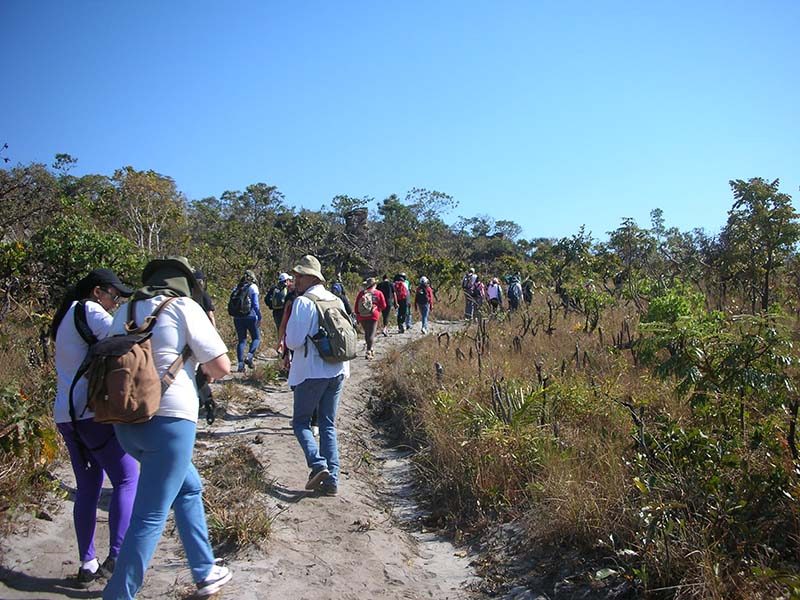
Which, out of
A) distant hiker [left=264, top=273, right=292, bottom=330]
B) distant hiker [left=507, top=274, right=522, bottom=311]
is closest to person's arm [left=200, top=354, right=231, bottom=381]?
distant hiker [left=264, top=273, right=292, bottom=330]

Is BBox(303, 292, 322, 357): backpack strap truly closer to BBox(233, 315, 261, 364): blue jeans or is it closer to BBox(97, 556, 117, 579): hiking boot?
BBox(97, 556, 117, 579): hiking boot

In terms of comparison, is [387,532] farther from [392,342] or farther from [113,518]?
[392,342]

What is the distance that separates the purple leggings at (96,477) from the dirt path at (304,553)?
31cm

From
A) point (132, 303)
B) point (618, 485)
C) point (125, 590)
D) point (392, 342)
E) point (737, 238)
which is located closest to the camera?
point (125, 590)

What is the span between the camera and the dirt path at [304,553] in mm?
3350

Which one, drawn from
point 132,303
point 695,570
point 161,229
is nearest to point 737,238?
point 695,570

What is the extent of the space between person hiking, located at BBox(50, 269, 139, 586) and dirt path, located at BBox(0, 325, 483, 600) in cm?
30

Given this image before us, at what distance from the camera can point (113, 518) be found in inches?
128

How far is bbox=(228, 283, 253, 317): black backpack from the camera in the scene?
338 inches

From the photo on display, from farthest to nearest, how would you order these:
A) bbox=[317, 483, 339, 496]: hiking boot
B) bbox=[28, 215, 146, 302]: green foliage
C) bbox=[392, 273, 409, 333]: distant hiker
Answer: bbox=[392, 273, 409, 333]: distant hiker → bbox=[28, 215, 146, 302]: green foliage → bbox=[317, 483, 339, 496]: hiking boot

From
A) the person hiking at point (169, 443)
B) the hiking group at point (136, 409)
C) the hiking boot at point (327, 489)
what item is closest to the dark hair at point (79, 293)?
the hiking group at point (136, 409)

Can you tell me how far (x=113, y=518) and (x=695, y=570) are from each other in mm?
3011

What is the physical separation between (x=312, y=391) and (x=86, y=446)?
1.82 m

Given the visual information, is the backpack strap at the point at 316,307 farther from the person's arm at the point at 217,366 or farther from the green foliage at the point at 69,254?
the green foliage at the point at 69,254
